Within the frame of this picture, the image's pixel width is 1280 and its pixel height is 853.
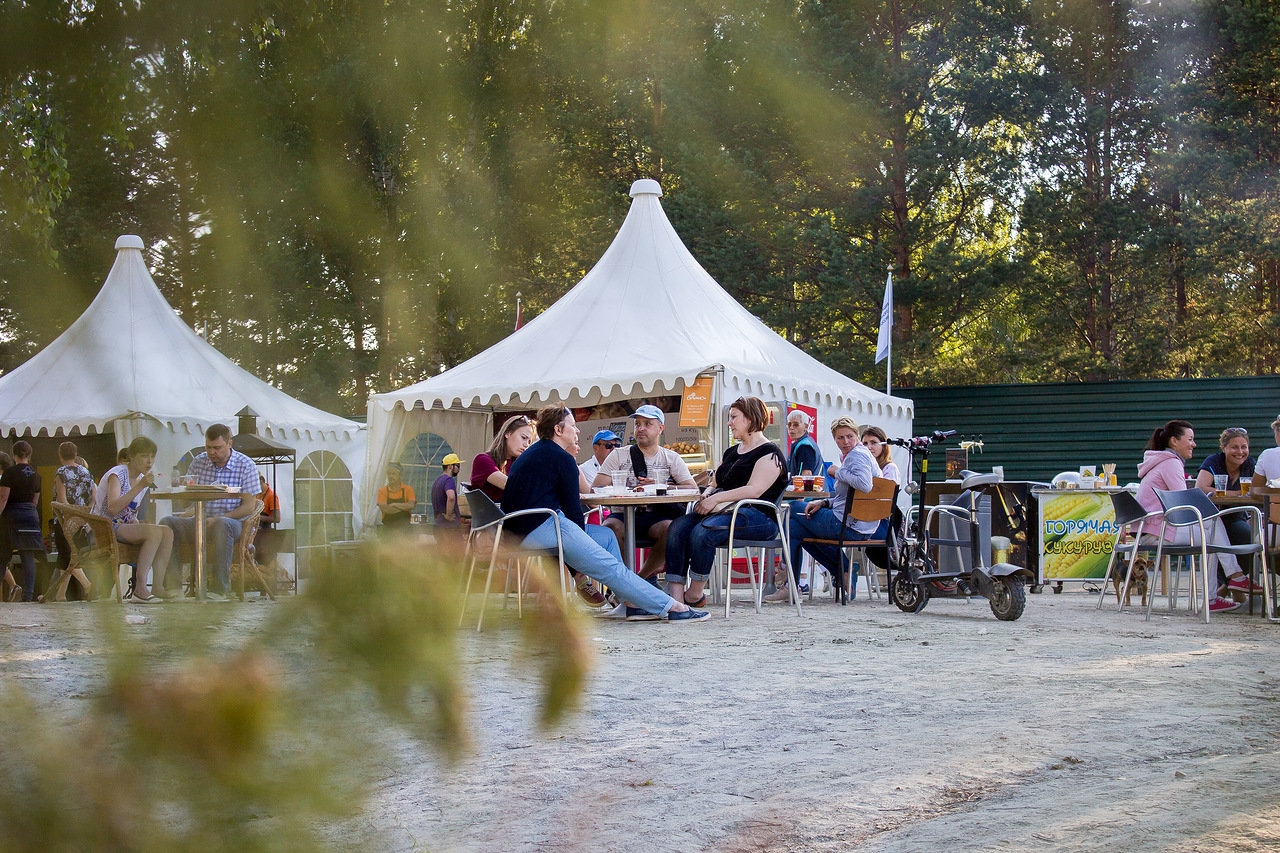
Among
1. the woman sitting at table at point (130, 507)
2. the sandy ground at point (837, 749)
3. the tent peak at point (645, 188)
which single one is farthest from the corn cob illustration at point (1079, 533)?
the woman sitting at table at point (130, 507)

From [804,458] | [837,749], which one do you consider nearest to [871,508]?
[804,458]

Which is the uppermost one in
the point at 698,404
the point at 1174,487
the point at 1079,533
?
the point at 698,404

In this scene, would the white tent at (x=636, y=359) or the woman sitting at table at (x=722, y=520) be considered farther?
the white tent at (x=636, y=359)

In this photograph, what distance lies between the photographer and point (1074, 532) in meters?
10.2

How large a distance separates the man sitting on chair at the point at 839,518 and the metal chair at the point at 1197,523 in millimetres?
1754

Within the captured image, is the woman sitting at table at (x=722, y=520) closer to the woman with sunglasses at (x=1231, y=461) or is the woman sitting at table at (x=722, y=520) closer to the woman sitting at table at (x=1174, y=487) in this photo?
the woman sitting at table at (x=1174, y=487)

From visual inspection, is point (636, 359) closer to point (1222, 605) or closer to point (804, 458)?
point (804, 458)

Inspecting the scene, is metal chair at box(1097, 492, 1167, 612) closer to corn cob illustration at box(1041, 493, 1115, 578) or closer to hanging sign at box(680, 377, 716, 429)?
corn cob illustration at box(1041, 493, 1115, 578)

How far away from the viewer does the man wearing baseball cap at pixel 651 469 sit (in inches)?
315

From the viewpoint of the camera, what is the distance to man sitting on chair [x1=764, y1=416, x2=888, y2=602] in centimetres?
799

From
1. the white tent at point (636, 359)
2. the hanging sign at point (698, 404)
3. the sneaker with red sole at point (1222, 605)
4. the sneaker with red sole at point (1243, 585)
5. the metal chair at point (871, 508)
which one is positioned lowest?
the sneaker with red sole at point (1222, 605)

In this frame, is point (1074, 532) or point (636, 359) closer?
point (1074, 532)

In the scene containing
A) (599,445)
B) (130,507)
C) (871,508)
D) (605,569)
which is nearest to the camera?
(605,569)

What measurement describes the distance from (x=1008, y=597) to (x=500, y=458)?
3338mm
